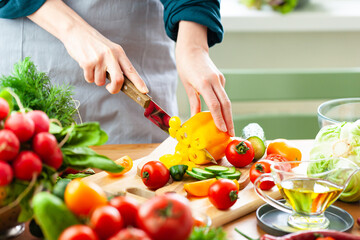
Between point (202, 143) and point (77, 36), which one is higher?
point (77, 36)

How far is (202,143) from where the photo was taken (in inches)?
61.3

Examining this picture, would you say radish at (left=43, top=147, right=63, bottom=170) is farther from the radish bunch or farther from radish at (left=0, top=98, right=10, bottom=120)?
radish at (left=0, top=98, right=10, bottom=120)

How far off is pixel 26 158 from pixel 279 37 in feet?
9.81

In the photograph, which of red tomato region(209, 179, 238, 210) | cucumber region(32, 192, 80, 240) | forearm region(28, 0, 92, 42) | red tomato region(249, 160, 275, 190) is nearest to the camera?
cucumber region(32, 192, 80, 240)

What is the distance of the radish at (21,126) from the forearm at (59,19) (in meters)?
0.76

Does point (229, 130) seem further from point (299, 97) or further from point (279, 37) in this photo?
point (279, 37)

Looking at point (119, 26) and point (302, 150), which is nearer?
point (302, 150)

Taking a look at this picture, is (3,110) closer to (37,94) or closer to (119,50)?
(37,94)

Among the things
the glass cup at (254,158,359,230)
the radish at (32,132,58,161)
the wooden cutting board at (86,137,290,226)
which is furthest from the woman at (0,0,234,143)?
the radish at (32,132,58,161)

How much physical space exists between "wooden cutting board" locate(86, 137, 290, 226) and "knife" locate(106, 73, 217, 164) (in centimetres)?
12

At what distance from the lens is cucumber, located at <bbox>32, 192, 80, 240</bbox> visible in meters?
0.76

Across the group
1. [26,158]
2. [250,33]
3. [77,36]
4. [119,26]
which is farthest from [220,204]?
[250,33]

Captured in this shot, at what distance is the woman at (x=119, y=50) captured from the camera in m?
1.54

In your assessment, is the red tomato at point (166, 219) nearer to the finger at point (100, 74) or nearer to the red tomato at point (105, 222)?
the red tomato at point (105, 222)
